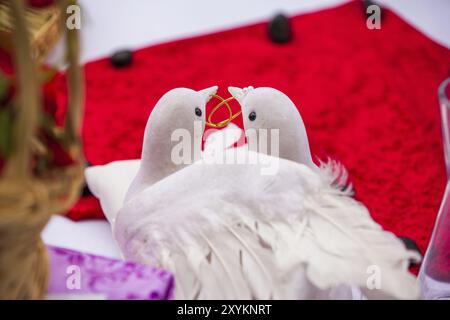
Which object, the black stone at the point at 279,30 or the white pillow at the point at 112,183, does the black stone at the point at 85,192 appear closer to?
the white pillow at the point at 112,183

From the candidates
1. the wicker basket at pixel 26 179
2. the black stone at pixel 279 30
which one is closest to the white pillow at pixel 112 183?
the wicker basket at pixel 26 179

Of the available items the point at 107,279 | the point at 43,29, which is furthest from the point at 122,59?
the point at 107,279

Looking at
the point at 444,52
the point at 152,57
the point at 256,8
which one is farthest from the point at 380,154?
the point at 256,8

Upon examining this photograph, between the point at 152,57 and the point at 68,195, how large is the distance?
37.4 inches

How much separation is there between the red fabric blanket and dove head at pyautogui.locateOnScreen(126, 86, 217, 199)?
0.29 meters

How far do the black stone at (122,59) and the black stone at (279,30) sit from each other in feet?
1.18

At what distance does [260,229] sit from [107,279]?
159mm

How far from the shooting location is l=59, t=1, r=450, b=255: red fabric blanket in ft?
3.43

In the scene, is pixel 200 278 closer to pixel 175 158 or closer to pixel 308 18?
pixel 175 158

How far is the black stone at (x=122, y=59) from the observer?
128 centimetres

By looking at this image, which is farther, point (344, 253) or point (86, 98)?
point (86, 98)

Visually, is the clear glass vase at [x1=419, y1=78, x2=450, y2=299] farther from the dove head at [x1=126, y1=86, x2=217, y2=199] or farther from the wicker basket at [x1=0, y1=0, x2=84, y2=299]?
the wicker basket at [x1=0, y1=0, x2=84, y2=299]

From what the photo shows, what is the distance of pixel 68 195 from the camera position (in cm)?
42

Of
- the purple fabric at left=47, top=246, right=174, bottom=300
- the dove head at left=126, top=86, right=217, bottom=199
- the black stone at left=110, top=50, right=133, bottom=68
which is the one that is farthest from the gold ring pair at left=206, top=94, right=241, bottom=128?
the black stone at left=110, top=50, right=133, bottom=68
